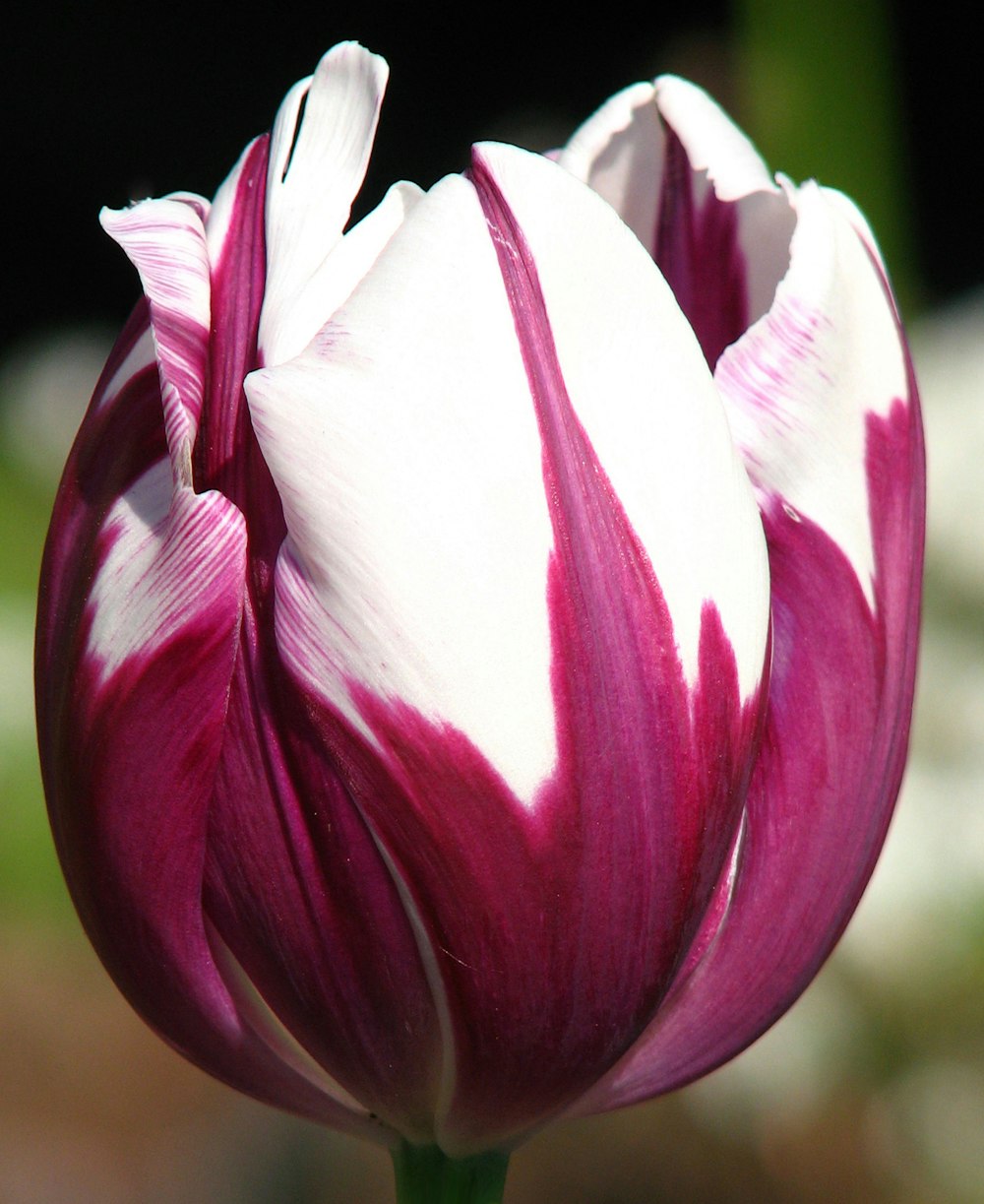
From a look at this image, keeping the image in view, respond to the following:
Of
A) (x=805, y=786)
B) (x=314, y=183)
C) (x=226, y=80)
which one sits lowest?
(x=226, y=80)

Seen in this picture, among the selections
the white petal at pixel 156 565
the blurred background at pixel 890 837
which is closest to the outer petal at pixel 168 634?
the white petal at pixel 156 565

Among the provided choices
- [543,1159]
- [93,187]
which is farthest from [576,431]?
[93,187]

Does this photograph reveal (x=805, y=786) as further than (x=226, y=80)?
No

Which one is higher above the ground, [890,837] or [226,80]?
[226,80]

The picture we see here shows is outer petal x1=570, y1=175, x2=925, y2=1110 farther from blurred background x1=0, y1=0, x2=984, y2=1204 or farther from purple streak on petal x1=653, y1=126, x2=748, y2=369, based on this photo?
blurred background x1=0, y1=0, x2=984, y2=1204

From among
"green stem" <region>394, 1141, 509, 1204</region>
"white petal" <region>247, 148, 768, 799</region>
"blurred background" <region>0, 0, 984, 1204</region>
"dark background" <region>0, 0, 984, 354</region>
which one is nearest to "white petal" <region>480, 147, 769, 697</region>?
"white petal" <region>247, 148, 768, 799</region>

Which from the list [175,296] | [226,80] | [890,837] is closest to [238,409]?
[175,296]

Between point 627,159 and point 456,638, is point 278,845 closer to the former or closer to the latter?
point 456,638
